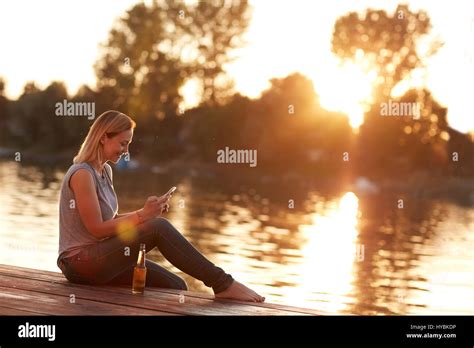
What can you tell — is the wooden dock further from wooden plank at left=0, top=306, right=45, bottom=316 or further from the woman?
the woman

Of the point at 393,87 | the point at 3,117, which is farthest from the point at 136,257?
the point at 3,117

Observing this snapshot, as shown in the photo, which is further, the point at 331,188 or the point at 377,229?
the point at 331,188

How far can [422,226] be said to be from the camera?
29.7 metres

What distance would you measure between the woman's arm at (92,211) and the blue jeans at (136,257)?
0.14 metres

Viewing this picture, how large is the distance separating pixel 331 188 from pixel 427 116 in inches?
348

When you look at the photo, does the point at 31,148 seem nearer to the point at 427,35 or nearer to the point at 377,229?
the point at 427,35

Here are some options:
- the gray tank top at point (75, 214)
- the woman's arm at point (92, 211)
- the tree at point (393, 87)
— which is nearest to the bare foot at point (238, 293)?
the woman's arm at point (92, 211)

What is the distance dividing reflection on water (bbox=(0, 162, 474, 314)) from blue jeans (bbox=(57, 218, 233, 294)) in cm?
252

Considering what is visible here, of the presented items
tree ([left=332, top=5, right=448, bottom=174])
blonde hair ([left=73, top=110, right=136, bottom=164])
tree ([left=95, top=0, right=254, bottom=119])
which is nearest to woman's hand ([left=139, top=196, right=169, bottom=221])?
blonde hair ([left=73, top=110, right=136, bottom=164])

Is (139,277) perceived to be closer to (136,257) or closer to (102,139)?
(136,257)

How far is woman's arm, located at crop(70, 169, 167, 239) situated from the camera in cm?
675

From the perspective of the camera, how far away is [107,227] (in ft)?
22.3

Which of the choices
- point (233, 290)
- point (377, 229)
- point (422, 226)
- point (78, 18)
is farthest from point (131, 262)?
point (78, 18)

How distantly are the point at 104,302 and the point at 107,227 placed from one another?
0.54 metres
